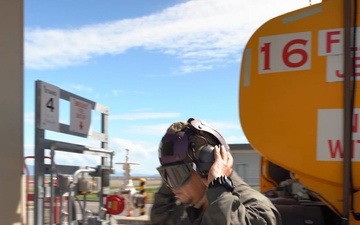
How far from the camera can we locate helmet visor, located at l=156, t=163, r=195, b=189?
1656mm

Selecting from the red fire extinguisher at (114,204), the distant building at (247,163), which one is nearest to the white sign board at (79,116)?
the red fire extinguisher at (114,204)

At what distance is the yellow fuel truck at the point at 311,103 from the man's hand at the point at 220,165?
0.98 m

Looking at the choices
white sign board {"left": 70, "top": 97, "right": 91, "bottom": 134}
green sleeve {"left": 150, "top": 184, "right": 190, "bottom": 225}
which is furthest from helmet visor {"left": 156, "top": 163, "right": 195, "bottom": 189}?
white sign board {"left": 70, "top": 97, "right": 91, "bottom": 134}

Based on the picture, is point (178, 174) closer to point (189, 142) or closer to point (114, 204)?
point (189, 142)

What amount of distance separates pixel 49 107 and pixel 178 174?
2.13 m

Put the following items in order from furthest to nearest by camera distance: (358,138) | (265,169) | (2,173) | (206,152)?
1. (265,169)
2. (2,173)
3. (358,138)
4. (206,152)

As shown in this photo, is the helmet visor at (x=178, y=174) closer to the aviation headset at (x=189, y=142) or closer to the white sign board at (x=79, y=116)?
the aviation headset at (x=189, y=142)

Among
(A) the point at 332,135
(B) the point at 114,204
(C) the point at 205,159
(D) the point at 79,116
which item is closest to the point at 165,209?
(C) the point at 205,159

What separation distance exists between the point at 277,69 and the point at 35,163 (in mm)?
1951

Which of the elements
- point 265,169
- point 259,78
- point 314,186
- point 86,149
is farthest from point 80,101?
point 314,186

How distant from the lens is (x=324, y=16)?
2.54 meters

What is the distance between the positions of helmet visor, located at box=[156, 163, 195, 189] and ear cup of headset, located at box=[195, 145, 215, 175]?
39 millimetres

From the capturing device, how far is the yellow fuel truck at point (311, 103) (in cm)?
242

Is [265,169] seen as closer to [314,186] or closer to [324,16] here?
[314,186]
